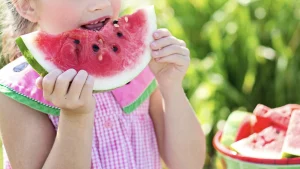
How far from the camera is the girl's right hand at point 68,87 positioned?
1.79 m

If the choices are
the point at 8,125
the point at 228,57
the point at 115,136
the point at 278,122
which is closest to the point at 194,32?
the point at 228,57

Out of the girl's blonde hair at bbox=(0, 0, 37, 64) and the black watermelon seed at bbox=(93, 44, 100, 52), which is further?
the girl's blonde hair at bbox=(0, 0, 37, 64)

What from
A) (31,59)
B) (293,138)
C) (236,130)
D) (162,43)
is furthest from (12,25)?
(293,138)

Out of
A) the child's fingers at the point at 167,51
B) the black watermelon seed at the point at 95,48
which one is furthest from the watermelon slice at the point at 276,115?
the black watermelon seed at the point at 95,48

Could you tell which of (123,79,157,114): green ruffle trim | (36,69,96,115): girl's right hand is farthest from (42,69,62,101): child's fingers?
(123,79,157,114): green ruffle trim

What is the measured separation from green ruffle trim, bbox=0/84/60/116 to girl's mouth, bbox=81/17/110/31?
0.30 meters

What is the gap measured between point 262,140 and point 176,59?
621 mm

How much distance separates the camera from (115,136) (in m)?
2.24

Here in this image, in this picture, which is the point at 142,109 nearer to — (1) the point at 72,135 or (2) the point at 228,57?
(1) the point at 72,135

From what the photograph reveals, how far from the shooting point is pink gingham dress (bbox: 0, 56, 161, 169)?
7.27ft

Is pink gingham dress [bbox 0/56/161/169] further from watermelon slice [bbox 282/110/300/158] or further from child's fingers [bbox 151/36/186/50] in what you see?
watermelon slice [bbox 282/110/300/158]

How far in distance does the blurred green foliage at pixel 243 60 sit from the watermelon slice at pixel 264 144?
1291 millimetres

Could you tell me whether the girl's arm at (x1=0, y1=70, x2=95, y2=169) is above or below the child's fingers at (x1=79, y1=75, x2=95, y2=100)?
below

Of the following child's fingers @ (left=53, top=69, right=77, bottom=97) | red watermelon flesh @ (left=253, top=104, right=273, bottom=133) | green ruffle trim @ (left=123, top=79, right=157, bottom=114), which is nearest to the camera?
child's fingers @ (left=53, top=69, right=77, bottom=97)
